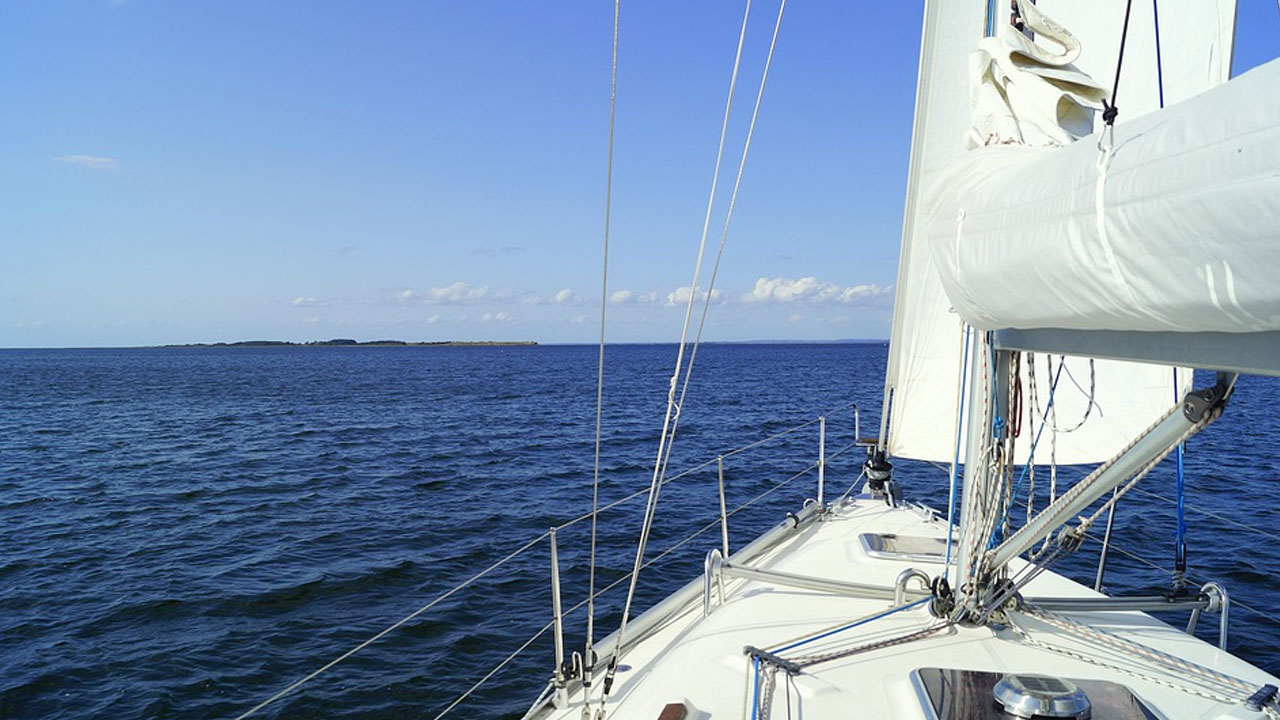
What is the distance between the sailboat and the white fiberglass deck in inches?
0.6

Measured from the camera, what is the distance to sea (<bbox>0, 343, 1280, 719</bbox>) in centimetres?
751

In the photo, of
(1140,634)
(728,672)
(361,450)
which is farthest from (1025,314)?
(361,450)

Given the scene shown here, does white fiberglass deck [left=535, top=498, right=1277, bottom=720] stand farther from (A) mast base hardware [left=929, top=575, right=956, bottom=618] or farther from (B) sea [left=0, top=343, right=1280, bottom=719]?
(B) sea [left=0, top=343, right=1280, bottom=719]

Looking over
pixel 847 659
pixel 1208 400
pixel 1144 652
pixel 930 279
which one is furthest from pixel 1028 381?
pixel 930 279

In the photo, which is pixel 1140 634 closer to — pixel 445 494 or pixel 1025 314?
pixel 1025 314

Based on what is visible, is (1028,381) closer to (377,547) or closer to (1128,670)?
(1128,670)

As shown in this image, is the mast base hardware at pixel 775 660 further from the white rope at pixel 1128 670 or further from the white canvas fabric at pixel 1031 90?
the white canvas fabric at pixel 1031 90

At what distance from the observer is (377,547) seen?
1173cm

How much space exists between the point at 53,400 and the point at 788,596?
49.3m

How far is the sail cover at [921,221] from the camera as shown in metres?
5.09

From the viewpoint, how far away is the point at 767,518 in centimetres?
1292

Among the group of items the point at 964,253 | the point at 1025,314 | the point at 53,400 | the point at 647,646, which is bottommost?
the point at 53,400

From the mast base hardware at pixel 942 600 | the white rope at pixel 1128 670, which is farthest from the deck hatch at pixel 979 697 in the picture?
the mast base hardware at pixel 942 600

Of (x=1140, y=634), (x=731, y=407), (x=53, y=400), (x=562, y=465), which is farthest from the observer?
(x=53, y=400)
